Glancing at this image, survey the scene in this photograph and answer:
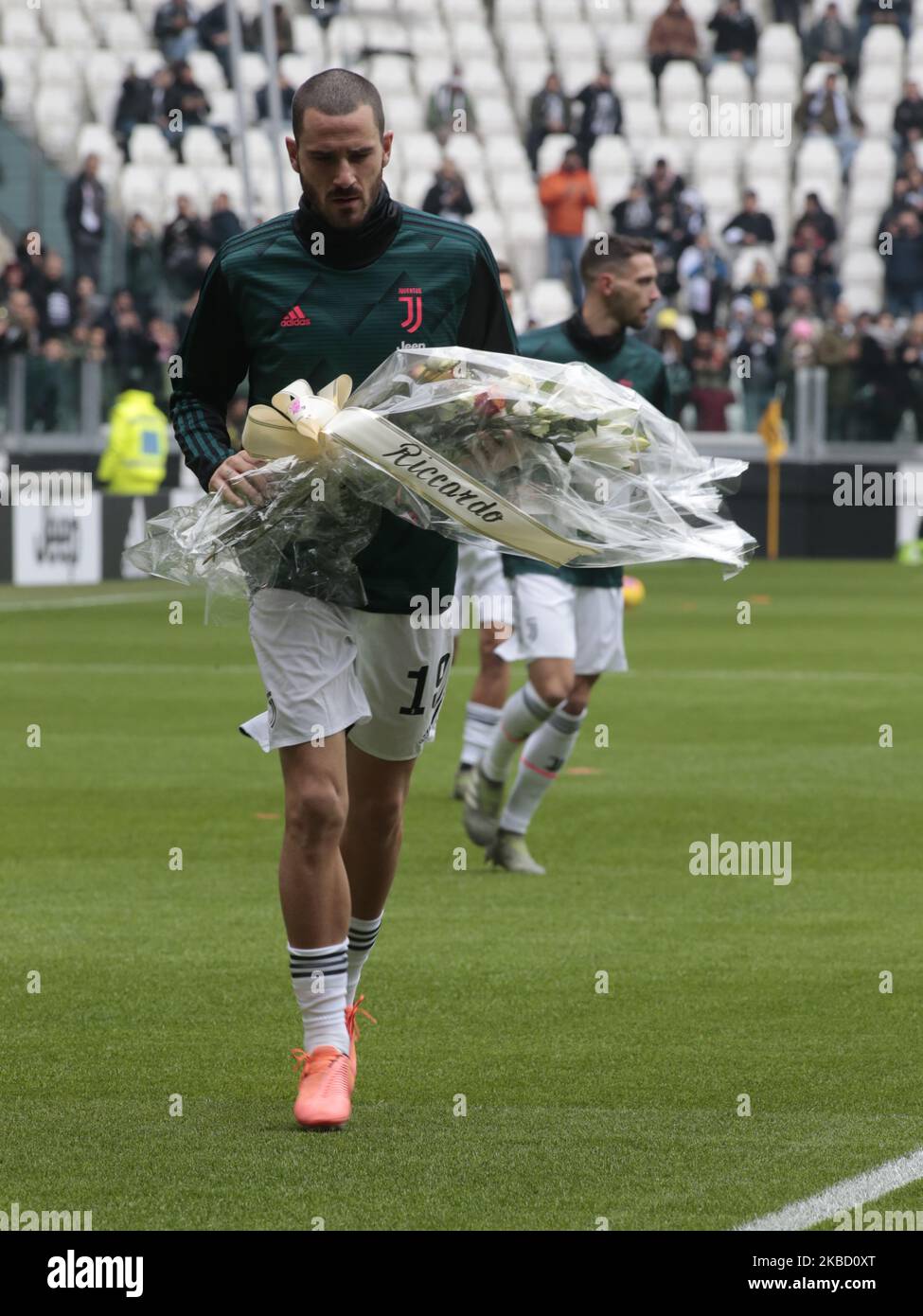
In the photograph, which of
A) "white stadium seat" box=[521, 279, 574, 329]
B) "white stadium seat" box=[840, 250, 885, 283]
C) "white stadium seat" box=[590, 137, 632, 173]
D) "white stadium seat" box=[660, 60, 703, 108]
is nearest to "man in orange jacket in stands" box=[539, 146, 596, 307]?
"white stadium seat" box=[521, 279, 574, 329]

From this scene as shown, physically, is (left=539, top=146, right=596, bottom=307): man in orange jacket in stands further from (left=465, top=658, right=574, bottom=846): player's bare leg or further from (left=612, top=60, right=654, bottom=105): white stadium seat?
(left=465, top=658, right=574, bottom=846): player's bare leg

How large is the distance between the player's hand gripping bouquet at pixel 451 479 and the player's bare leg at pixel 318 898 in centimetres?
42

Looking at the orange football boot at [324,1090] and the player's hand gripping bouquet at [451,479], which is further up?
the player's hand gripping bouquet at [451,479]

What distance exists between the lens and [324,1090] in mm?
5285

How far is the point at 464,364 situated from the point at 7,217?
86.6 feet

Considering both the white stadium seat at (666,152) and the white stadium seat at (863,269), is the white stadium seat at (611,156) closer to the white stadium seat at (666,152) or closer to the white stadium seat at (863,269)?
the white stadium seat at (666,152)

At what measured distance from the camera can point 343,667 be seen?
5.52m

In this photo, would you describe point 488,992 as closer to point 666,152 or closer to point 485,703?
point 485,703

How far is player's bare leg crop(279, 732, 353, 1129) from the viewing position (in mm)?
5379

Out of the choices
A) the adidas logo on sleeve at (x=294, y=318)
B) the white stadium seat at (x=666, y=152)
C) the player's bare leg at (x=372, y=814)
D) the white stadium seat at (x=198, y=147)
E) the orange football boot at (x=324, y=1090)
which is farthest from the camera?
the white stadium seat at (x=666, y=152)

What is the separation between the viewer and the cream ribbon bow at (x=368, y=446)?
17.6 ft

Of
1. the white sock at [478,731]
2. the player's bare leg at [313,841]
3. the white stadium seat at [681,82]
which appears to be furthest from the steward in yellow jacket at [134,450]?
the player's bare leg at [313,841]

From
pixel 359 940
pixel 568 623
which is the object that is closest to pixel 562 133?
pixel 568 623
